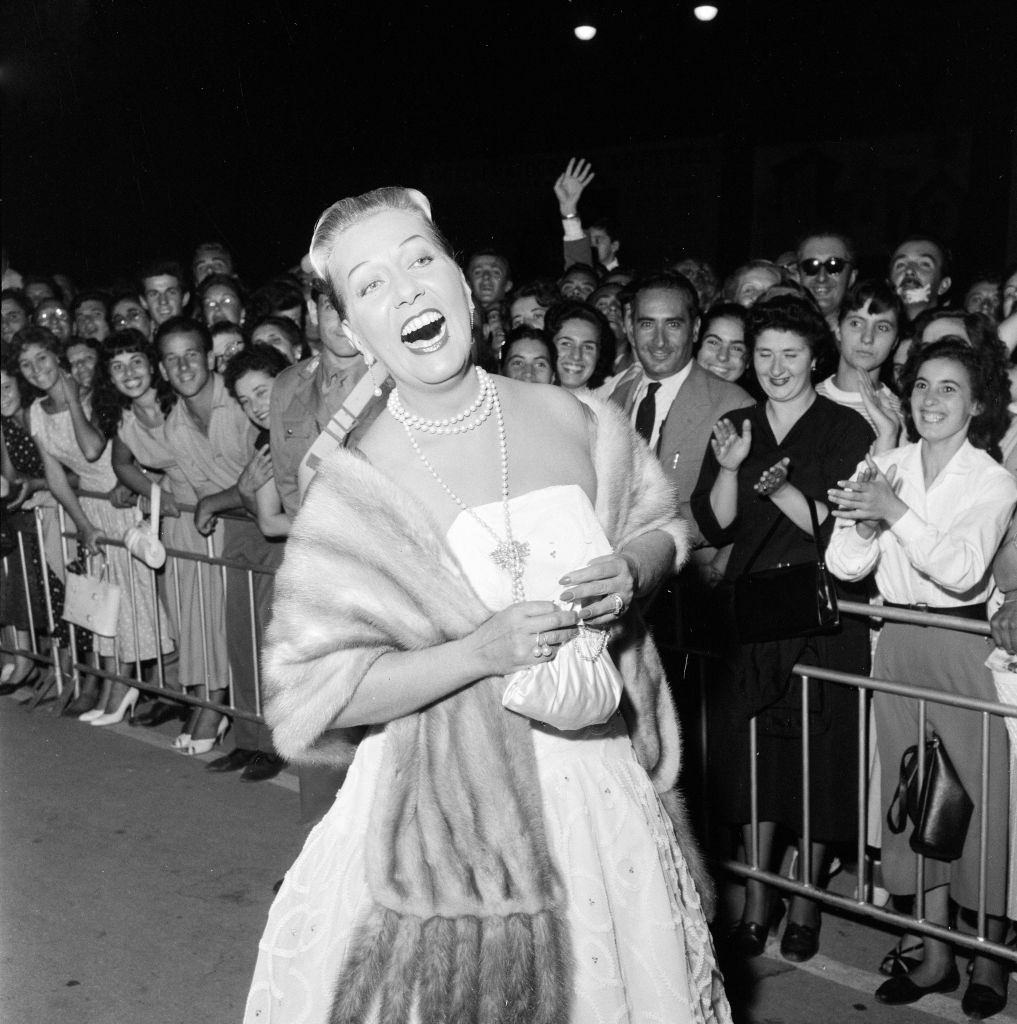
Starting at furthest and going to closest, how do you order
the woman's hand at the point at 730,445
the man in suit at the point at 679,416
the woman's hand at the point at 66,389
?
the woman's hand at the point at 66,389 → the man in suit at the point at 679,416 → the woman's hand at the point at 730,445

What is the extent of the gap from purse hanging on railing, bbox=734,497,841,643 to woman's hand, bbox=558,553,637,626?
1655 millimetres

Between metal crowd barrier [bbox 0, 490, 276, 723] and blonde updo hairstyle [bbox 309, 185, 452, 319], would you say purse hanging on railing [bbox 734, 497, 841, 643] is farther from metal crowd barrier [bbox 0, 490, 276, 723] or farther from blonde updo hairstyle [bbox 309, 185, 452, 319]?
metal crowd barrier [bbox 0, 490, 276, 723]

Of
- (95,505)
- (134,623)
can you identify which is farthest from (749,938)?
(95,505)

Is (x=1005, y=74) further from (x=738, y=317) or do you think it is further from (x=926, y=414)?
(x=926, y=414)

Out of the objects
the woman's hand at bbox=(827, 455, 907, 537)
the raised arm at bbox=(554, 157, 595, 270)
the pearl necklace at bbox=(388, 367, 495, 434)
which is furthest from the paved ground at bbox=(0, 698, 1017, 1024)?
the raised arm at bbox=(554, 157, 595, 270)

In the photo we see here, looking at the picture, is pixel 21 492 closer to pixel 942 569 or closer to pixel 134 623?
pixel 134 623

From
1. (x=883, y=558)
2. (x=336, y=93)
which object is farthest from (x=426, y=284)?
(x=336, y=93)

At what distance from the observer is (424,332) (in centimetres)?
229

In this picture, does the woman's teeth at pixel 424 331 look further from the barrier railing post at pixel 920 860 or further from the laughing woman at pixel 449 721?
the barrier railing post at pixel 920 860

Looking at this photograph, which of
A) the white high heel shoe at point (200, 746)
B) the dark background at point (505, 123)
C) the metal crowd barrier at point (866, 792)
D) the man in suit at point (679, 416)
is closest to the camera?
the metal crowd barrier at point (866, 792)

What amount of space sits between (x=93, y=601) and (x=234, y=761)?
3.98 ft

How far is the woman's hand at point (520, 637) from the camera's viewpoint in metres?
2.08

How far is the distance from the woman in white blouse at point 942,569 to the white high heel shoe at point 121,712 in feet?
12.8

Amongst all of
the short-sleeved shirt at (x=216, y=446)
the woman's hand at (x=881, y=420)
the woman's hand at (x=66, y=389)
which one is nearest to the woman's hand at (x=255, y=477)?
the short-sleeved shirt at (x=216, y=446)
